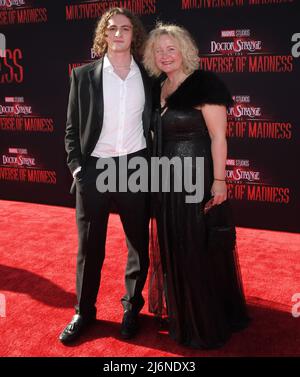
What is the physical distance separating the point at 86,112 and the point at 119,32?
422mm

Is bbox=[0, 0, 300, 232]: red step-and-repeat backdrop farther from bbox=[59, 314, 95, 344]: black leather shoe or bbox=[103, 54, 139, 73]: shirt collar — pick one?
bbox=[59, 314, 95, 344]: black leather shoe

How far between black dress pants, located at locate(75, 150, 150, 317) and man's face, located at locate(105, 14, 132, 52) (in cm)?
53

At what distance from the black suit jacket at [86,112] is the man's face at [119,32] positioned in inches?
4.2

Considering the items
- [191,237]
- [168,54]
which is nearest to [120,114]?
[168,54]

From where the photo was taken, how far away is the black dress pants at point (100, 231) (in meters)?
2.20

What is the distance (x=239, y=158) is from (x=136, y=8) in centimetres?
174

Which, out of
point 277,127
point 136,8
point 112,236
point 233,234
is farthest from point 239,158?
point 233,234

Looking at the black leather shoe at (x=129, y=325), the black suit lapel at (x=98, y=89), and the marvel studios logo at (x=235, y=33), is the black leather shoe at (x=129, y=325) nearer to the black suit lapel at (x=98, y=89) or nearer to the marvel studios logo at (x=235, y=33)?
the black suit lapel at (x=98, y=89)

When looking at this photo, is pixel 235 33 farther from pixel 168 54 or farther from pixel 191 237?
A: pixel 191 237

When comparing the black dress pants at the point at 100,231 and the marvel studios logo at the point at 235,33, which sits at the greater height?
the marvel studios logo at the point at 235,33

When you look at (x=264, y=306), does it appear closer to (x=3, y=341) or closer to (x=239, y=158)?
(x=3, y=341)

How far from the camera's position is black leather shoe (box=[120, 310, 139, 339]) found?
2.28m

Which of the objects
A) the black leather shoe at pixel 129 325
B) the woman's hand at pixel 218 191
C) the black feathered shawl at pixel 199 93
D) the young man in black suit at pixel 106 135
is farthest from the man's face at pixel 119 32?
the black leather shoe at pixel 129 325

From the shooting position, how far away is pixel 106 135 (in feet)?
7.08
